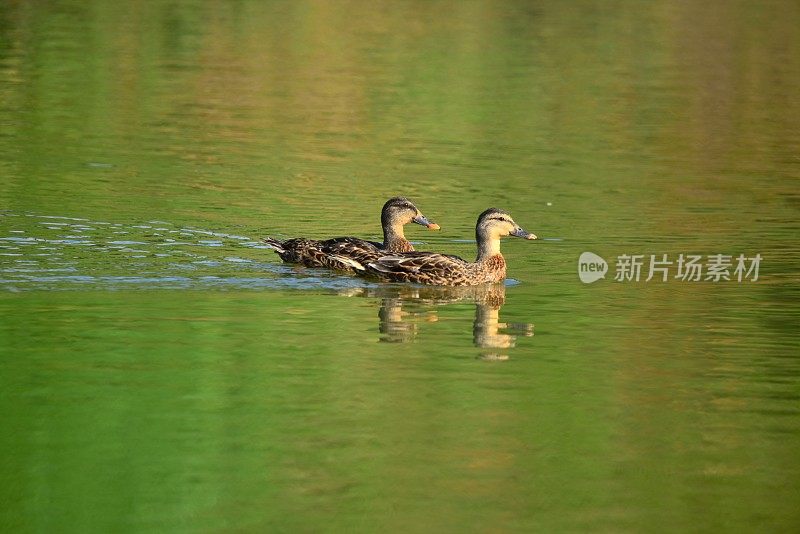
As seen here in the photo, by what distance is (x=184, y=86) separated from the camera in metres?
31.1

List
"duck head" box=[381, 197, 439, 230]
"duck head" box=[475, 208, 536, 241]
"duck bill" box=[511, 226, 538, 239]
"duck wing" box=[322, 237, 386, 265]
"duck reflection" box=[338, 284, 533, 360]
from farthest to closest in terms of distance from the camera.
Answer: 1. "duck head" box=[381, 197, 439, 230]
2. "duck bill" box=[511, 226, 538, 239]
3. "duck head" box=[475, 208, 536, 241]
4. "duck wing" box=[322, 237, 386, 265]
5. "duck reflection" box=[338, 284, 533, 360]

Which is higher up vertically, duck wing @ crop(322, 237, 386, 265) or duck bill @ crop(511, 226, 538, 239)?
duck bill @ crop(511, 226, 538, 239)

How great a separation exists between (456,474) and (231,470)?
115 centimetres

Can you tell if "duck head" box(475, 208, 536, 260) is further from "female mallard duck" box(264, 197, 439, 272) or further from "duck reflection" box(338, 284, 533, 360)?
"female mallard duck" box(264, 197, 439, 272)

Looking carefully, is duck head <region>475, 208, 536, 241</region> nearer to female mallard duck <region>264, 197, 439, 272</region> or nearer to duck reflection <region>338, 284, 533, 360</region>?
duck reflection <region>338, 284, 533, 360</region>

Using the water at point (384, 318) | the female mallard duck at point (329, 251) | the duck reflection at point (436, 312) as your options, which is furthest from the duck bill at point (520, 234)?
the female mallard duck at point (329, 251)

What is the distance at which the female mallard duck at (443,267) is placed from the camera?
583 inches

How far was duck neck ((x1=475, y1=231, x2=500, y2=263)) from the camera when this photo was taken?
15.2 m

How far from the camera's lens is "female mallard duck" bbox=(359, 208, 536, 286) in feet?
48.6

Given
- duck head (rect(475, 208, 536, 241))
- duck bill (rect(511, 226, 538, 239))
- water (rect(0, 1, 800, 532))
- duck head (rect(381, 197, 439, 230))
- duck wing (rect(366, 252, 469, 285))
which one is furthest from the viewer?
duck head (rect(381, 197, 439, 230))

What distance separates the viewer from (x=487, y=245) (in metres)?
15.3

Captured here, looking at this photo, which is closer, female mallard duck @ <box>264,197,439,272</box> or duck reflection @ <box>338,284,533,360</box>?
duck reflection @ <box>338,284,533,360</box>

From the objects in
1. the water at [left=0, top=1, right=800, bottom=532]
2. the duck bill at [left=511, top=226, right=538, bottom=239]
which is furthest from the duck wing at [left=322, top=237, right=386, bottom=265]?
the duck bill at [left=511, top=226, right=538, bottom=239]

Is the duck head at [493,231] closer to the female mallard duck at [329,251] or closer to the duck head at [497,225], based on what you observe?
the duck head at [497,225]
